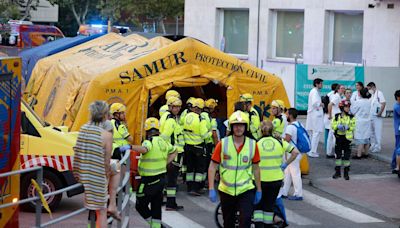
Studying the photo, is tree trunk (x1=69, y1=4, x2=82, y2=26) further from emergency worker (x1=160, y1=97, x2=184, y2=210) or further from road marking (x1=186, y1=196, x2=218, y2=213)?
emergency worker (x1=160, y1=97, x2=184, y2=210)

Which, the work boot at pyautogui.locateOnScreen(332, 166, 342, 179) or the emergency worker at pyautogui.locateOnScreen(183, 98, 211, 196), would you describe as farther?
the work boot at pyautogui.locateOnScreen(332, 166, 342, 179)

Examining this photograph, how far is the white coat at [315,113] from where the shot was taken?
69.6 feet

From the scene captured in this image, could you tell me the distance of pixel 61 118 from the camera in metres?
19.3

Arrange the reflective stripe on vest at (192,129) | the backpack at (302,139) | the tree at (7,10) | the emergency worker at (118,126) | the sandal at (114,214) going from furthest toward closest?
1. the tree at (7,10)
2. the reflective stripe on vest at (192,129)
3. the backpack at (302,139)
4. the emergency worker at (118,126)
5. the sandal at (114,214)

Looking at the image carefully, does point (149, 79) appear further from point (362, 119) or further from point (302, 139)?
point (362, 119)

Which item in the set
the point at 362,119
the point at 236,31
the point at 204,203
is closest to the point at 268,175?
the point at 204,203

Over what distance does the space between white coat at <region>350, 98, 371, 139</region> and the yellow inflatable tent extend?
279cm

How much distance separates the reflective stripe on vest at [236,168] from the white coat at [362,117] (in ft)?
34.6

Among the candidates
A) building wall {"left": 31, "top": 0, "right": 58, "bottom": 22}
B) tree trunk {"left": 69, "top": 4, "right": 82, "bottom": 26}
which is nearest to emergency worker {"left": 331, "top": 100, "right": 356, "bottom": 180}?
tree trunk {"left": 69, "top": 4, "right": 82, "bottom": 26}

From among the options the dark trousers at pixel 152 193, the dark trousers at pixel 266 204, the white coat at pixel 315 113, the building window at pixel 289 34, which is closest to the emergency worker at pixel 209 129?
the dark trousers at pixel 266 204

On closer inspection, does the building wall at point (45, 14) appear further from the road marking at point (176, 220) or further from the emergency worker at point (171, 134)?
the road marking at point (176, 220)

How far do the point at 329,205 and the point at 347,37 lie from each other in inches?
713

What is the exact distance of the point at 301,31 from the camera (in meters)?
34.9

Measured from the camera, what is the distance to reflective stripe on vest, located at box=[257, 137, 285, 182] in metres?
12.4
